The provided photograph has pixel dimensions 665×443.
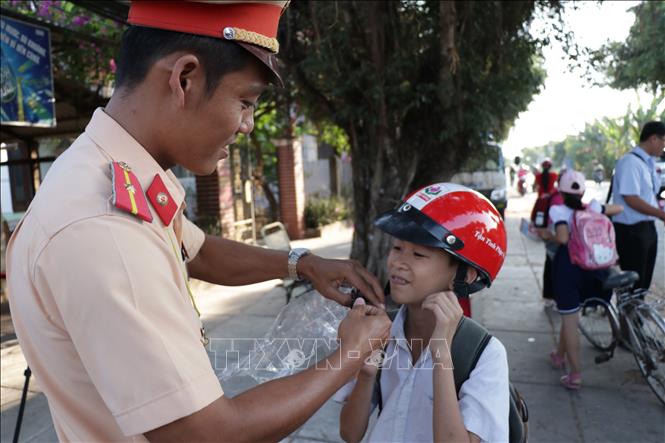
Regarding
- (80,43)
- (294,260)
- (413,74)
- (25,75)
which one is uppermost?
(80,43)

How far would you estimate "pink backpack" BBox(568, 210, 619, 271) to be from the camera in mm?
3725

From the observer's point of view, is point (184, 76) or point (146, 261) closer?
point (146, 261)

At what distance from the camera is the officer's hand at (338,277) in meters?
1.78

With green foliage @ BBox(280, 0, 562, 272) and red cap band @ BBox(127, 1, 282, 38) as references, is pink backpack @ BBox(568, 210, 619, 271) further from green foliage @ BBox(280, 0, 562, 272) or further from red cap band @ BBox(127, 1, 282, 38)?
red cap band @ BBox(127, 1, 282, 38)

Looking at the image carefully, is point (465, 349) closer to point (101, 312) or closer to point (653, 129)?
point (101, 312)

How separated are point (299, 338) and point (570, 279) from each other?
8.61 ft

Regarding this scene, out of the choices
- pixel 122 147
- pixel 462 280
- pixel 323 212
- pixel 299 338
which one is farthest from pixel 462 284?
pixel 323 212

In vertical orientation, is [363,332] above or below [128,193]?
below

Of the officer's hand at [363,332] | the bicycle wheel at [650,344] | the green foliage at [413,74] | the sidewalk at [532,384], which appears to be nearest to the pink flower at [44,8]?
the green foliage at [413,74]

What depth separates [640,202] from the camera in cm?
415

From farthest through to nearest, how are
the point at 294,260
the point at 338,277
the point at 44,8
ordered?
the point at 44,8, the point at 294,260, the point at 338,277

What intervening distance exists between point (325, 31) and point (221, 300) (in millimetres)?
3658

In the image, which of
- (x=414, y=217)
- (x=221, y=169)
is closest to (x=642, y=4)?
(x=414, y=217)

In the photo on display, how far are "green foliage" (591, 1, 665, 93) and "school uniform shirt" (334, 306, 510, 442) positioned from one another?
3.66 m
